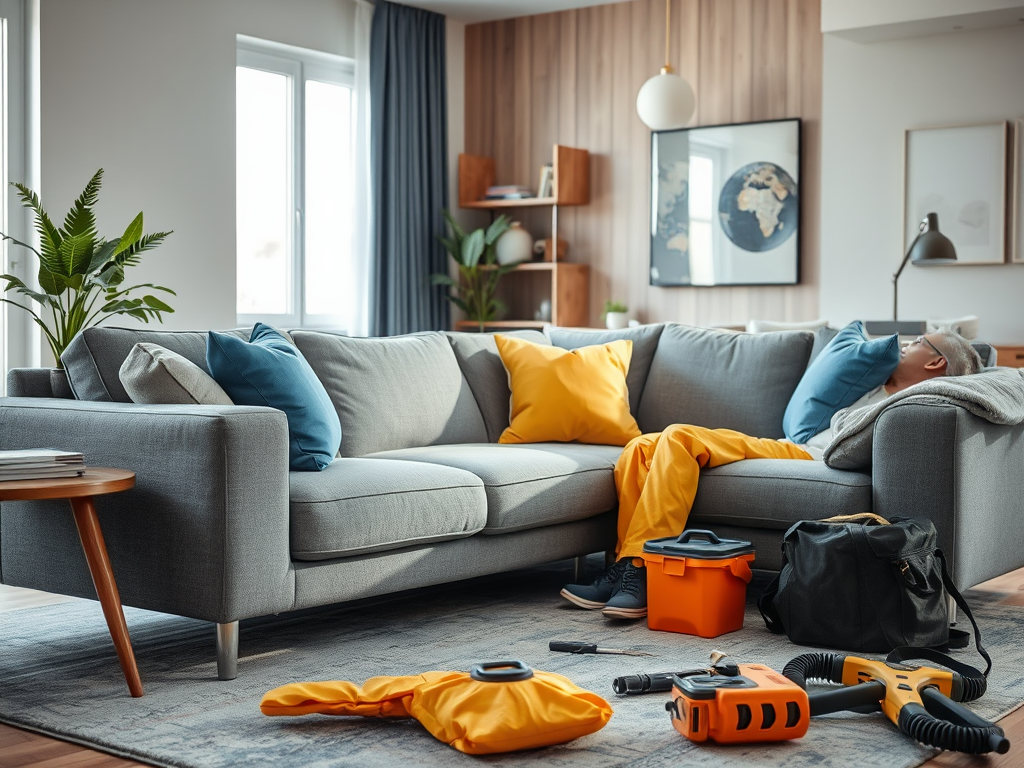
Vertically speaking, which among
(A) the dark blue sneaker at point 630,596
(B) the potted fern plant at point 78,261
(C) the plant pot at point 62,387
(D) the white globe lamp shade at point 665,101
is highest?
(D) the white globe lamp shade at point 665,101

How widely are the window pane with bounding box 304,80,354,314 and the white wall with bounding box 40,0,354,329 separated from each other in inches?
20.0

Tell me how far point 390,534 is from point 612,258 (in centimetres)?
417

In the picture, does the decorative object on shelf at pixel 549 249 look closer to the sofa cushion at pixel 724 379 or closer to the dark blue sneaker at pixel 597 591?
the sofa cushion at pixel 724 379

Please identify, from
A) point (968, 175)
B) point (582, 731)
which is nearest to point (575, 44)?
point (968, 175)

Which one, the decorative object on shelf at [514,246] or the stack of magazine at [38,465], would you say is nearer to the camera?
the stack of magazine at [38,465]

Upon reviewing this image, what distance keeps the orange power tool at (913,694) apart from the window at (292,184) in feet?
13.9

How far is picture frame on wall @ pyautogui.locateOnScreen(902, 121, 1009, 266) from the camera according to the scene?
5.68 metres

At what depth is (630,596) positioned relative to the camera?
326 cm

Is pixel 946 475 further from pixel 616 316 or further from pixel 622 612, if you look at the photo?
pixel 616 316

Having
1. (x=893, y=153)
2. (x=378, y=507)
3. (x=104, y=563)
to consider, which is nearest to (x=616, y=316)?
(x=893, y=153)

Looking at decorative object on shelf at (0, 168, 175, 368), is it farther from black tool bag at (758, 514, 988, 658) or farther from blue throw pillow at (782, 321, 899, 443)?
black tool bag at (758, 514, 988, 658)

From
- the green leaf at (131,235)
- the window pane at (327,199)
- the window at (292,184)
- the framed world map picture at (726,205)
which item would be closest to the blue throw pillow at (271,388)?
the green leaf at (131,235)

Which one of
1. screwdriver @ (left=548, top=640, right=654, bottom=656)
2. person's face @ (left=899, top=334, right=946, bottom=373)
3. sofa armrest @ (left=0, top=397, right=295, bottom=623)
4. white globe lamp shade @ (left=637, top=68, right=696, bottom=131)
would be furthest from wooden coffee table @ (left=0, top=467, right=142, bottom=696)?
white globe lamp shade @ (left=637, top=68, right=696, bottom=131)

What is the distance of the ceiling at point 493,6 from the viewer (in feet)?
22.2
